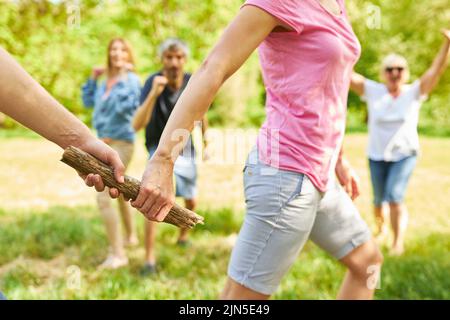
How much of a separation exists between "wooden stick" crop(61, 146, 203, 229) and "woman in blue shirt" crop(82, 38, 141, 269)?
2.93 m

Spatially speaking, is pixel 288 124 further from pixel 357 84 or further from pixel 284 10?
pixel 357 84

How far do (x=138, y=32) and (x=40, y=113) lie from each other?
49.0 feet

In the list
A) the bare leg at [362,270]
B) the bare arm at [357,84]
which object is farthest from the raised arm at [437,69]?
the bare leg at [362,270]

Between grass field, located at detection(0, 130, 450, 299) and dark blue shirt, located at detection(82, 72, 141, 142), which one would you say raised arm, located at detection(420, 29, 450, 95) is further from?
dark blue shirt, located at detection(82, 72, 141, 142)

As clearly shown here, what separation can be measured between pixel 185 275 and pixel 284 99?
2.60 metres

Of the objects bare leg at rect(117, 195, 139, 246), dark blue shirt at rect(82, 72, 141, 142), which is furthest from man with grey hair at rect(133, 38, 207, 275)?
bare leg at rect(117, 195, 139, 246)

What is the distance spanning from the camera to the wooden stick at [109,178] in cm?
167

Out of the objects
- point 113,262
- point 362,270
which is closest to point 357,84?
point 113,262

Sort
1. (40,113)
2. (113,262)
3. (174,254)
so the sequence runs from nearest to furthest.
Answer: (40,113), (113,262), (174,254)

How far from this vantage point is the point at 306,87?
209cm

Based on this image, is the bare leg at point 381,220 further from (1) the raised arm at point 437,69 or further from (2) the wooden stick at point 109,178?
(2) the wooden stick at point 109,178

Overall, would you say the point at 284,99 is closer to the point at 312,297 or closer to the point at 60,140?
the point at 60,140

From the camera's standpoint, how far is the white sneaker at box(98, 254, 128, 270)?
4.62m

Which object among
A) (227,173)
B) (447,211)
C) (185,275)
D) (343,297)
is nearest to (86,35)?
(227,173)
